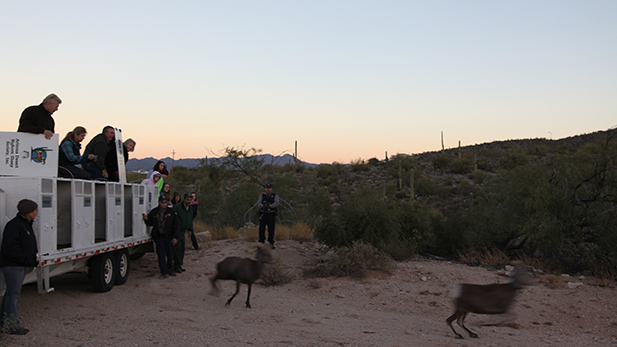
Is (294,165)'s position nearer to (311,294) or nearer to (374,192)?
(374,192)

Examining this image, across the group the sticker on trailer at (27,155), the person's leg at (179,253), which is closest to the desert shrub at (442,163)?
the person's leg at (179,253)

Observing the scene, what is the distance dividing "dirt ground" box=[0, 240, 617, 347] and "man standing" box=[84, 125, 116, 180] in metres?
2.45

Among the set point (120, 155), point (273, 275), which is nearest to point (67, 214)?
point (120, 155)

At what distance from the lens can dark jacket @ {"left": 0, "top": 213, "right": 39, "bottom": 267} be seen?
19.4 feet

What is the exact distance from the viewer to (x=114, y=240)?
368 inches

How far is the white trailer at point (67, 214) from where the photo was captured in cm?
685

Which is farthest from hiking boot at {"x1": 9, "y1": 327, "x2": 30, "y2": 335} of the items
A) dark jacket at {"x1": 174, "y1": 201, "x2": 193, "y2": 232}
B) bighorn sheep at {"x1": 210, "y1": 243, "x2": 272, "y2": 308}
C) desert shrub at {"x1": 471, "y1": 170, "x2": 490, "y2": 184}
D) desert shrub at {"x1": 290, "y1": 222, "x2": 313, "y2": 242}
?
desert shrub at {"x1": 471, "y1": 170, "x2": 490, "y2": 184}

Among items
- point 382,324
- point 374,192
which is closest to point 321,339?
point 382,324

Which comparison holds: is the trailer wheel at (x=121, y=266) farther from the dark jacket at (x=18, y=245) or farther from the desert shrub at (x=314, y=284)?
the desert shrub at (x=314, y=284)

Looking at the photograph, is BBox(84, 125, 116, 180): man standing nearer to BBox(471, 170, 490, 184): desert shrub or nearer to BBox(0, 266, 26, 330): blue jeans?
BBox(0, 266, 26, 330): blue jeans

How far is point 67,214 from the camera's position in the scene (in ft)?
26.1

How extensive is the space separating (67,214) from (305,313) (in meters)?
4.73

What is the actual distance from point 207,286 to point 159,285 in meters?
1.10

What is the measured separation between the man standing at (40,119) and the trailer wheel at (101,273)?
104 inches
